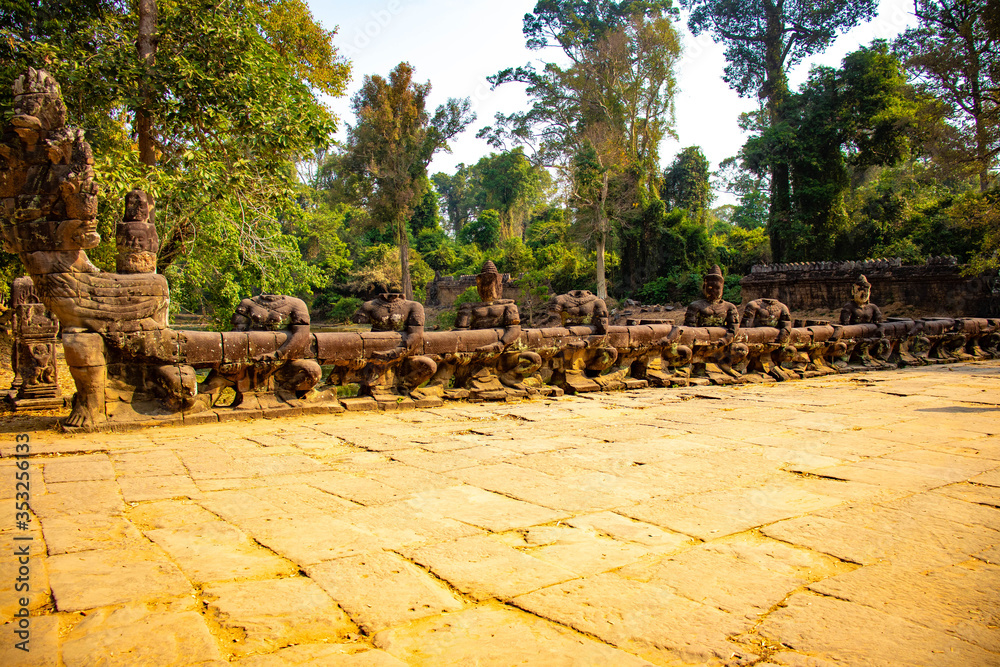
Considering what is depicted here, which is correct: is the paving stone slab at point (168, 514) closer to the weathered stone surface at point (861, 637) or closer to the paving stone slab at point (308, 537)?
the paving stone slab at point (308, 537)

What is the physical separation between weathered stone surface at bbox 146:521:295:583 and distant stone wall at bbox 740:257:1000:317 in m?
21.5

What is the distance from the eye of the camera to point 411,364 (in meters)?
6.42

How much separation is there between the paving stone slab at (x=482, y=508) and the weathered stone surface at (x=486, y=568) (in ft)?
0.79

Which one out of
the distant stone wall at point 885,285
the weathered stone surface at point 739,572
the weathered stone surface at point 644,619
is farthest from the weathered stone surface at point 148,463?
the distant stone wall at point 885,285

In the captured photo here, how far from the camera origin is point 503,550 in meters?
2.48

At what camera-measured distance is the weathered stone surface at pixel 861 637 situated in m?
1.72

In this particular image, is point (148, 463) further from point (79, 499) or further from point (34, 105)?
point (34, 105)

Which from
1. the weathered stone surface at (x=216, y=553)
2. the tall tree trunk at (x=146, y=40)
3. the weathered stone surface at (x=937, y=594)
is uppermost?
the tall tree trunk at (x=146, y=40)

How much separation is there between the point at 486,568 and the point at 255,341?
398cm

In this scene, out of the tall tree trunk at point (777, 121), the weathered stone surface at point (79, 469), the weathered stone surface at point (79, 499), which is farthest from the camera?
the tall tree trunk at point (777, 121)

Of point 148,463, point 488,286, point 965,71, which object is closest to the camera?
point 148,463

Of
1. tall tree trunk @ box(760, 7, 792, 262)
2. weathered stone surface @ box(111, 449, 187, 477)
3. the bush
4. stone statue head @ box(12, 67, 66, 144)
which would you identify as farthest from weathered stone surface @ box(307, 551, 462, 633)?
the bush

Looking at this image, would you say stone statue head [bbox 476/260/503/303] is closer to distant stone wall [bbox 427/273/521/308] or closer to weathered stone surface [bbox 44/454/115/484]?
weathered stone surface [bbox 44/454/115/484]

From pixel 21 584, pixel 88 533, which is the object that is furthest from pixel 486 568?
pixel 88 533
